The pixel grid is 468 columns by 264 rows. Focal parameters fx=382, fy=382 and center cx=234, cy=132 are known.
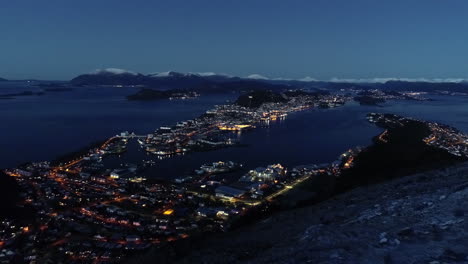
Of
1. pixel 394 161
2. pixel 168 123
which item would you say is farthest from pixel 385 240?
pixel 168 123

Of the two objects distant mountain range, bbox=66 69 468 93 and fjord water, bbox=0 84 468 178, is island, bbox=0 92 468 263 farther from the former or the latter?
distant mountain range, bbox=66 69 468 93

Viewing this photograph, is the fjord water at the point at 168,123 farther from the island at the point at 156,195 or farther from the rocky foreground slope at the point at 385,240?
the rocky foreground slope at the point at 385,240

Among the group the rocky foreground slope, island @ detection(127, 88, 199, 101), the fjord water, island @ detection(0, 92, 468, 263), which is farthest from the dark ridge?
island @ detection(127, 88, 199, 101)

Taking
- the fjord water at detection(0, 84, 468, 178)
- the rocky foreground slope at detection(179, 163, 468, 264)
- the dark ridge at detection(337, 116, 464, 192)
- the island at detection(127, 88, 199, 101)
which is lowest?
the fjord water at detection(0, 84, 468, 178)

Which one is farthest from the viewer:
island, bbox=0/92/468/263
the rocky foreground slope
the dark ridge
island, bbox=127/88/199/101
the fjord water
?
island, bbox=127/88/199/101

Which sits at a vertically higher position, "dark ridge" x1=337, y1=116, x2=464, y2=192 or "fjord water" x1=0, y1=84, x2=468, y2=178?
"dark ridge" x1=337, y1=116, x2=464, y2=192


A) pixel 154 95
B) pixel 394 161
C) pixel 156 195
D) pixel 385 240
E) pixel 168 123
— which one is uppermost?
pixel 385 240

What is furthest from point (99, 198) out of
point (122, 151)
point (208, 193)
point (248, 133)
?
point (248, 133)

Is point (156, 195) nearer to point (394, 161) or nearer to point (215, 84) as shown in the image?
point (394, 161)

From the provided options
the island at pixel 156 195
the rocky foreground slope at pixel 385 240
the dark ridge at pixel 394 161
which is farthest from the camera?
the dark ridge at pixel 394 161

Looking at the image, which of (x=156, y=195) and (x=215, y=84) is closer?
(x=156, y=195)

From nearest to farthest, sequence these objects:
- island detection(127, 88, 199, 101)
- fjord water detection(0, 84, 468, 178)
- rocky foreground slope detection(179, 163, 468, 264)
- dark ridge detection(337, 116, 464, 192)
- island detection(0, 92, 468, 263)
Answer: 1. rocky foreground slope detection(179, 163, 468, 264)
2. island detection(0, 92, 468, 263)
3. dark ridge detection(337, 116, 464, 192)
4. fjord water detection(0, 84, 468, 178)
5. island detection(127, 88, 199, 101)

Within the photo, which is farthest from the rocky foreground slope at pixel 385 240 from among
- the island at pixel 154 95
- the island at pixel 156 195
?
the island at pixel 154 95
